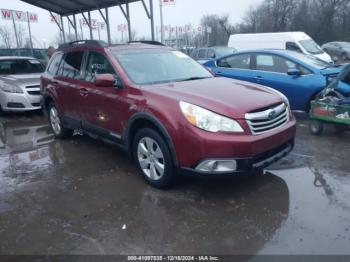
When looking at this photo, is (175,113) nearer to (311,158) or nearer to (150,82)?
(150,82)

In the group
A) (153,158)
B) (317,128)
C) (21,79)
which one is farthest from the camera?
(21,79)

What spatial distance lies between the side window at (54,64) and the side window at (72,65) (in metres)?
0.30

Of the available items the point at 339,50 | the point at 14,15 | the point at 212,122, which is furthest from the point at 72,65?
the point at 339,50

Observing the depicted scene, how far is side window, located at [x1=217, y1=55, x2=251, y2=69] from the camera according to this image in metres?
8.96

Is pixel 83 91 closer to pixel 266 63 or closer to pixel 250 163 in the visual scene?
pixel 250 163

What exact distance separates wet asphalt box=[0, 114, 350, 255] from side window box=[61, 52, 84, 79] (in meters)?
1.45

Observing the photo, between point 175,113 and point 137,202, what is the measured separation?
114 centimetres

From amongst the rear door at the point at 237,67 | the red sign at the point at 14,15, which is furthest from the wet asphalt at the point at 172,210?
the red sign at the point at 14,15

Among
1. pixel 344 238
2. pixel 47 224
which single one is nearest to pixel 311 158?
pixel 344 238

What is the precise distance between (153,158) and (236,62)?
549cm

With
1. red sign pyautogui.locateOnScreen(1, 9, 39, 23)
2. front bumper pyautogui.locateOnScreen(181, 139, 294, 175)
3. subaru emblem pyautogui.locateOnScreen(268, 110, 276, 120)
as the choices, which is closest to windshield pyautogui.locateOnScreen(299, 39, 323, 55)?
subaru emblem pyautogui.locateOnScreen(268, 110, 276, 120)

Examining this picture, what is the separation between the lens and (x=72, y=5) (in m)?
16.1

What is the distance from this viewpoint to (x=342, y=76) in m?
6.71

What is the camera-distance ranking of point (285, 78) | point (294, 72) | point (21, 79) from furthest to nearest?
point (21, 79) < point (285, 78) < point (294, 72)
